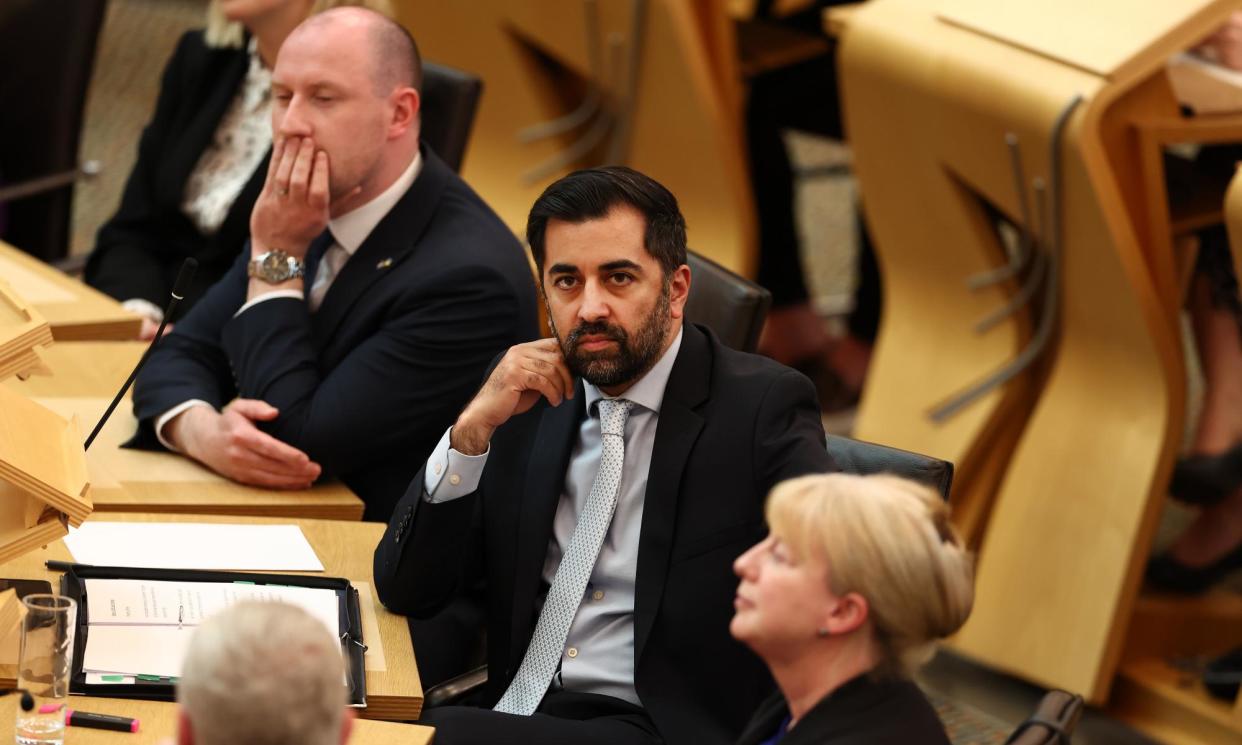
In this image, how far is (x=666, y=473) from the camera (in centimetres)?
229

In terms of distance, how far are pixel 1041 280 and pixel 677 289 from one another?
5.15ft

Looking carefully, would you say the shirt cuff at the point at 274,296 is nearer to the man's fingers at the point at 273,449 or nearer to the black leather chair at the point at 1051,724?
the man's fingers at the point at 273,449

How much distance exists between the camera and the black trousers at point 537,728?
2166 millimetres

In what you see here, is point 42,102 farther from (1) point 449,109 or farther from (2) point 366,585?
(2) point 366,585

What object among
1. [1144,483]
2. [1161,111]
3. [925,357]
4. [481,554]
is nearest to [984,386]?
[925,357]

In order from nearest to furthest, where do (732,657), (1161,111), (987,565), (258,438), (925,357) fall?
(732,657) → (258,438) → (1161,111) → (987,565) → (925,357)

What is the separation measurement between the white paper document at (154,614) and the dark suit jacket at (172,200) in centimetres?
157

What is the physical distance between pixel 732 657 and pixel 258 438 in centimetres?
86

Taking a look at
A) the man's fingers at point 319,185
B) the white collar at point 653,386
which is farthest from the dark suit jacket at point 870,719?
the man's fingers at point 319,185

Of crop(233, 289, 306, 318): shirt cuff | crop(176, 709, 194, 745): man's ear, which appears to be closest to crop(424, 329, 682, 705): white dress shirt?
crop(233, 289, 306, 318): shirt cuff

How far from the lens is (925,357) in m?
3.97

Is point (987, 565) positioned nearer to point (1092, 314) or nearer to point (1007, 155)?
point (1092, 314)

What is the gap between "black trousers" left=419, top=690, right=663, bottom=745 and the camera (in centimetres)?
217

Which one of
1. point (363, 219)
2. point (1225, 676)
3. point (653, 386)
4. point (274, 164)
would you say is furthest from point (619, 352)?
point (1225, 676)
